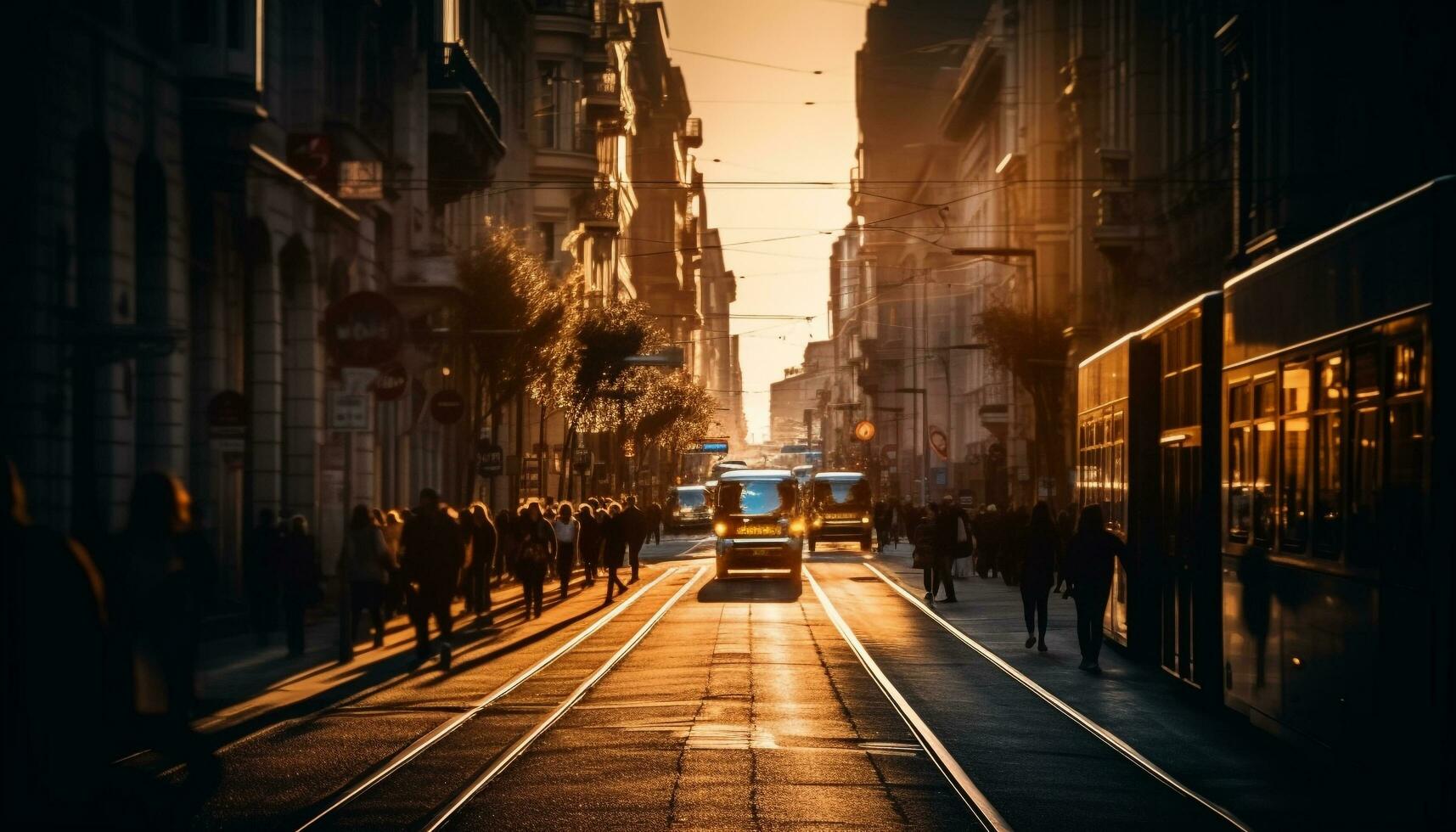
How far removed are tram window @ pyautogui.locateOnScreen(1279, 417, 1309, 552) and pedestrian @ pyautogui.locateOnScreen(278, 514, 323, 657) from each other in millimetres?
13387

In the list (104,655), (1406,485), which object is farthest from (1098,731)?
(104,655)

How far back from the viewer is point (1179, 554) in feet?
57.3

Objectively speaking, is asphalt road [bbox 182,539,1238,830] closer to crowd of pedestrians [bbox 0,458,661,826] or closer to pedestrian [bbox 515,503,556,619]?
crowd of pedestrians [bbox 0,458,661,826]

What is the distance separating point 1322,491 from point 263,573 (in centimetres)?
1606

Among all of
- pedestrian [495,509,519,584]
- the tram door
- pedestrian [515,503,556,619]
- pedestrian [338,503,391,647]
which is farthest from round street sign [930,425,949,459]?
the tram door

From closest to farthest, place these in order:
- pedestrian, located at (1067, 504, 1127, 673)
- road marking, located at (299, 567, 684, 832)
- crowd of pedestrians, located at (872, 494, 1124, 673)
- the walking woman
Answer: road marking, located at (299, 567, 684, 832), pedestrian, located at (1067, 504, 1127, 673), crowd of pedestrians, located at (872, 494, 1124, 673), the walking woman

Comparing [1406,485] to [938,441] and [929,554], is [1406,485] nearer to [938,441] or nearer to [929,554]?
[929,554]

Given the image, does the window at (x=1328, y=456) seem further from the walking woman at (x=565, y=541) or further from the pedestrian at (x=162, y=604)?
the walking woman at (x=565, y=541)

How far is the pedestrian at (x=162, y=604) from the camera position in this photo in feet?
28.4

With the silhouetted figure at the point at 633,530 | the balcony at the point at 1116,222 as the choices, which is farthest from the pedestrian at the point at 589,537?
the balcony at the point at 1116,222

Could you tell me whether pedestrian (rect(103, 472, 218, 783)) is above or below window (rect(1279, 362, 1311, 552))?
below

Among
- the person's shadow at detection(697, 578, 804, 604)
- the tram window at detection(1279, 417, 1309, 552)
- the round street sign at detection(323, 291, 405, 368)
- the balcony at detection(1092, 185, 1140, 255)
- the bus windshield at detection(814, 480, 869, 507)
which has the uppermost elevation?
the balcony at detection(1092, 185, 1140, 255)

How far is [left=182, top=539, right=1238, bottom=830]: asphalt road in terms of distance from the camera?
11.6 metres

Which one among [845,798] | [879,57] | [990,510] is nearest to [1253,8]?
[990,510]
